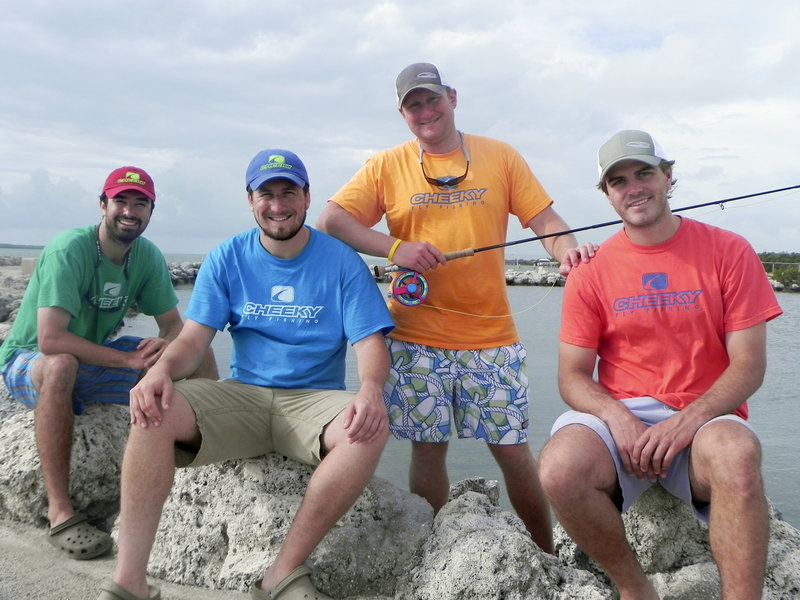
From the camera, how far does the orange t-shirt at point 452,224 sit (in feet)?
12.9

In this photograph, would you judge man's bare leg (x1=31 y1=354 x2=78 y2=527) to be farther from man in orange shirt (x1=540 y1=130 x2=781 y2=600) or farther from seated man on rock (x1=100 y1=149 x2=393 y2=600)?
man in orange shirt (x1=540 y1=130 x2=781 y2=600)

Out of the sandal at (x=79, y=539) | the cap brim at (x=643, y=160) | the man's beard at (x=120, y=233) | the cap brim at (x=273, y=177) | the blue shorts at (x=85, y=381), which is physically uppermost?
the cap brim at (x=643, y=160)

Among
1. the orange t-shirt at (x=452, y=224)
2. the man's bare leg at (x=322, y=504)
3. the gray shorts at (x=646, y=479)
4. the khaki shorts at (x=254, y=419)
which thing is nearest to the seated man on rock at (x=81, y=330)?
the khaki shorts at (x=254, y=419)

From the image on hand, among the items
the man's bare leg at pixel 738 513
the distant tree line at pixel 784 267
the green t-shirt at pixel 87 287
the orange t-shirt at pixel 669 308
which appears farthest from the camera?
the distant tree line at pixel 784 267

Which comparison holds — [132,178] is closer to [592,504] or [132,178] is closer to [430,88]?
[430,88]

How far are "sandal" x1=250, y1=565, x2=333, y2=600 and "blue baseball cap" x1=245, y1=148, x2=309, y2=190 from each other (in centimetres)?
179

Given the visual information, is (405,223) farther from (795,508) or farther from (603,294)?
(795,508)

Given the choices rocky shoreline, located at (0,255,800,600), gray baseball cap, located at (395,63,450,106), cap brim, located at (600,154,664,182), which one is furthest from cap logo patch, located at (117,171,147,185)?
cap brim, located at (600,154,664,182)

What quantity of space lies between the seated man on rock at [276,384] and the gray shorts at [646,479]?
88 cm

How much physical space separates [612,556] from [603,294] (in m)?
1.12

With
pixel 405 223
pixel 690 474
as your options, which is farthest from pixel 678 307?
pixel 405 223

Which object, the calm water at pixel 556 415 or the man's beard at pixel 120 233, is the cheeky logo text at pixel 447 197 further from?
the man's beard at pixel 120 233

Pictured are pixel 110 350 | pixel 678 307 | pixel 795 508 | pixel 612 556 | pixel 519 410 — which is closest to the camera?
pixel 612 556

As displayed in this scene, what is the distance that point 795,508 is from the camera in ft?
19.7
